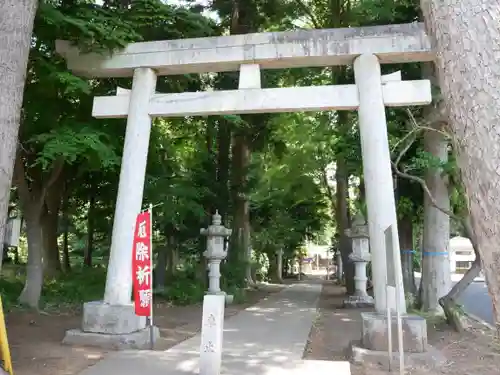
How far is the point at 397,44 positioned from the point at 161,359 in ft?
20.1

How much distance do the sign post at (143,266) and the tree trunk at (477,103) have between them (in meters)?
5.90

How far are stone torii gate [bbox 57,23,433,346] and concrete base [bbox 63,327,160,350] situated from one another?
20 millimetres

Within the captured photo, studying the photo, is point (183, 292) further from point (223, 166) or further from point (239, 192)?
point (223, 166)

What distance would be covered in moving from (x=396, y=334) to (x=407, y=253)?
28.8 ft

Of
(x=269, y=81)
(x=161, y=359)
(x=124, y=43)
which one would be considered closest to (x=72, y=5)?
(x=124, y=43)

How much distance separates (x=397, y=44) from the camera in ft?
26.7

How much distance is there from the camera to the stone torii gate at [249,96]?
308 inches

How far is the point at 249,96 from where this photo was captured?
838 centimetres

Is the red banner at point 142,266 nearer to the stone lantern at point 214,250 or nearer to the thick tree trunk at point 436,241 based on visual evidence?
the stone lantern at point 214,250

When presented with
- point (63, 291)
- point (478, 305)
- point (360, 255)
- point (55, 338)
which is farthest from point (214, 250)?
point (478, 305)

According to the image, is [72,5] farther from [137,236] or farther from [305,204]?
[305,204]

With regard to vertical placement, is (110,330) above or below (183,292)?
below

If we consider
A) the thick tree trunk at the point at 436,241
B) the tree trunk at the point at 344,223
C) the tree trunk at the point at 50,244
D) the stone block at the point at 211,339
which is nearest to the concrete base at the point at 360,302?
the tree trunk at the point at 344,223

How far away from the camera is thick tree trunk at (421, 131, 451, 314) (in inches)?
461
